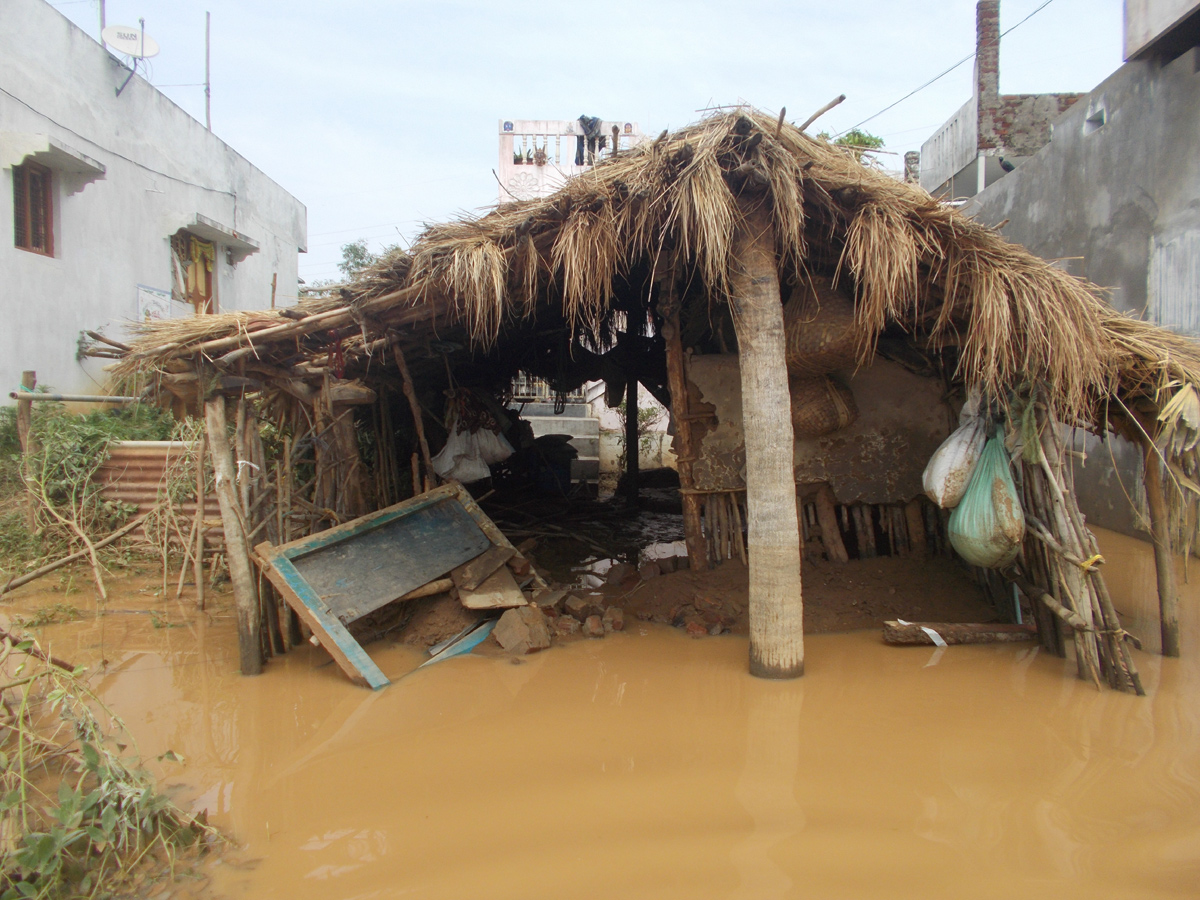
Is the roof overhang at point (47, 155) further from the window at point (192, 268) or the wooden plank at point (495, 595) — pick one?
the wooden plank at point (495, 595)

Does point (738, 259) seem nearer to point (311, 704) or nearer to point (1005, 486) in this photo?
point (1005, 486)

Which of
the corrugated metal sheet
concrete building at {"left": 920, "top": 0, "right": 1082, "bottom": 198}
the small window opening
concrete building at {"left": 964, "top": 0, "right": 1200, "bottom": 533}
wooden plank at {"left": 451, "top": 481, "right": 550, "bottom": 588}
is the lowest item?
wooden plank at {"left": 451, "top": 481, "right": 550, "bottom": 588}

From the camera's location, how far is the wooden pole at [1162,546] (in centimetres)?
430

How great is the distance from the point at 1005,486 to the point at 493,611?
3.40 m

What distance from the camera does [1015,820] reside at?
9.01ft

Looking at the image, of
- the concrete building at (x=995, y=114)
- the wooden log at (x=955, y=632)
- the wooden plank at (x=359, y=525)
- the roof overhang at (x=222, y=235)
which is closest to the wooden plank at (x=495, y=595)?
the wooden plank at (x=359, y=525)

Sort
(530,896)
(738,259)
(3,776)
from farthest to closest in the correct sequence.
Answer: (738,259) < (3,776) < (530,896)

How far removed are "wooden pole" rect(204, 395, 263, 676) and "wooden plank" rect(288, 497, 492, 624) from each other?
1.14 ft

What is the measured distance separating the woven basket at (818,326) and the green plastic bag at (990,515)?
1.07 metres

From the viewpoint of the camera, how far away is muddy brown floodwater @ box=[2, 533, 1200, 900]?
2516 mm

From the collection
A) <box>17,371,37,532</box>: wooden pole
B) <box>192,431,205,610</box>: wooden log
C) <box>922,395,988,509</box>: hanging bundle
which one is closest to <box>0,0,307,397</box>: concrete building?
<box>17,371,37,532</box>: wooden pole

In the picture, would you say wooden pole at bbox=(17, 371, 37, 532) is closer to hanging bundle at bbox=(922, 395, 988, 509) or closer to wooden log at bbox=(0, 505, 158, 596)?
wooden log at bbox=(0, 505, 158, 596)

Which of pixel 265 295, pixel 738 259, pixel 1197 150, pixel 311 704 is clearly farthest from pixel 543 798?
pixel 265 295

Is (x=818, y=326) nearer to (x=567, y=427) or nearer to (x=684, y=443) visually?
(x=684, y=443)
